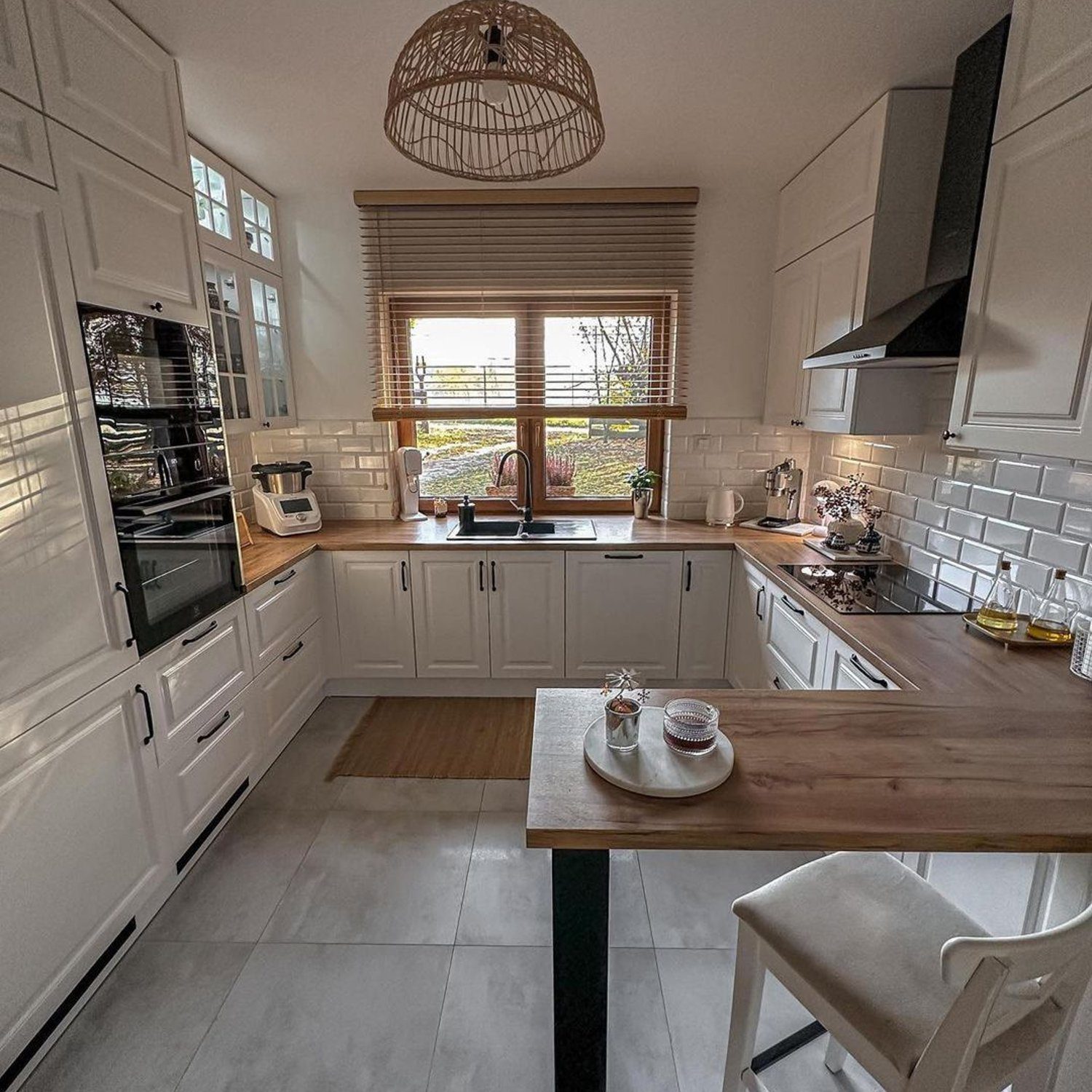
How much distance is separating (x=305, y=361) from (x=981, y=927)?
11.0 feet

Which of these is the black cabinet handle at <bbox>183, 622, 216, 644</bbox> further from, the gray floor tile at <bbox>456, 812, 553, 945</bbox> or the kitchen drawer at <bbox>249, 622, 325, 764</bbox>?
the gray floor tile at <bbox>456, 812, 553, 945</bbox>

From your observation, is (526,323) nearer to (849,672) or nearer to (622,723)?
(849,672)

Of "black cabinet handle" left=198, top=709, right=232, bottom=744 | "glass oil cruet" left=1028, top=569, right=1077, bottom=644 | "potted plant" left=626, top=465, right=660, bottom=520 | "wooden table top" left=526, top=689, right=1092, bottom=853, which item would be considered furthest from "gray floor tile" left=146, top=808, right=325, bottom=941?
"glass oil cruet" left=1028, top=569, right=1077, bottom=644

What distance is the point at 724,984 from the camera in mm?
1518

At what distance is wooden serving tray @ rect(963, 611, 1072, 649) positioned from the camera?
1.53m

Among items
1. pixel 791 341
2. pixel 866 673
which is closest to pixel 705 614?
pixel 866 673

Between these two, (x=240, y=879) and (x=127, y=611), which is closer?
(x=127, y=611)

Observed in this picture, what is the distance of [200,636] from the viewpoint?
1855 millimetres

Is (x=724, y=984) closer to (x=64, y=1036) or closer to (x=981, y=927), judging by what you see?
(x=981, y=927)

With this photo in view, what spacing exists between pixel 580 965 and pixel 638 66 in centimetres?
244

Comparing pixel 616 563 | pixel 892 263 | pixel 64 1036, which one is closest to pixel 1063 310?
pixel 892 263

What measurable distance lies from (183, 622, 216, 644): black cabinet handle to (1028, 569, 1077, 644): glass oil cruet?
2456mm

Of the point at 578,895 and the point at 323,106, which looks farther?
the point at 323,106

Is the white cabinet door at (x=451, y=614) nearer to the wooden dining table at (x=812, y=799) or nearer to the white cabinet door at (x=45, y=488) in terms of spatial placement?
the white cabinet door at (x=45, y=488)
